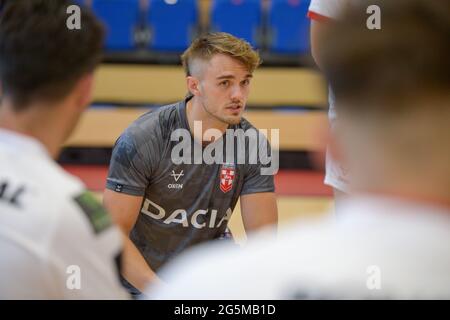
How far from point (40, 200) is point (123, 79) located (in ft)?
19.6

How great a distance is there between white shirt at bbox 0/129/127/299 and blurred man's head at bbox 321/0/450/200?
2.10ft

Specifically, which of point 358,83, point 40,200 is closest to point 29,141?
point 40,200

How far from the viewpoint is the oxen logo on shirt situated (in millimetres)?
3281

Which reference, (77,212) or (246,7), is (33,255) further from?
(246,7)

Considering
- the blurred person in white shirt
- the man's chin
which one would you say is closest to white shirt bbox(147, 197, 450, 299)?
the blurred person in white shirt

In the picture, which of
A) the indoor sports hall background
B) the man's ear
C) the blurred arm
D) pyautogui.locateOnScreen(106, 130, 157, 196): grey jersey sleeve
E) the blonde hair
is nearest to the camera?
the blurred arm

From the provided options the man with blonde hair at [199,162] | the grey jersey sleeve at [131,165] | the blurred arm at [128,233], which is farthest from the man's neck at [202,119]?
the blurred arm at [128,233]

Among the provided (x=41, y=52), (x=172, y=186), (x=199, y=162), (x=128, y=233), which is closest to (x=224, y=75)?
(x=199, y=162)

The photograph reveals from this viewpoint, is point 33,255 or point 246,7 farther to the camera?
point 246,7

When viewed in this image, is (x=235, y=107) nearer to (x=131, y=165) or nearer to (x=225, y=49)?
(x=225, y=49)

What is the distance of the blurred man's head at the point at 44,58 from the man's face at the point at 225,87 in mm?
1601

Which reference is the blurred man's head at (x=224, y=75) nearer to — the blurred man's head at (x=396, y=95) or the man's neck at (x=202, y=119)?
the man's neck at (x=202, y=119)

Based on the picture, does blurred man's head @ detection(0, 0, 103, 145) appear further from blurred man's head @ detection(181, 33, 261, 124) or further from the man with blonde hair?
blurred man's head @ detection(181, 33, 261, 124)

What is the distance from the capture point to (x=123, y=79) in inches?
286
